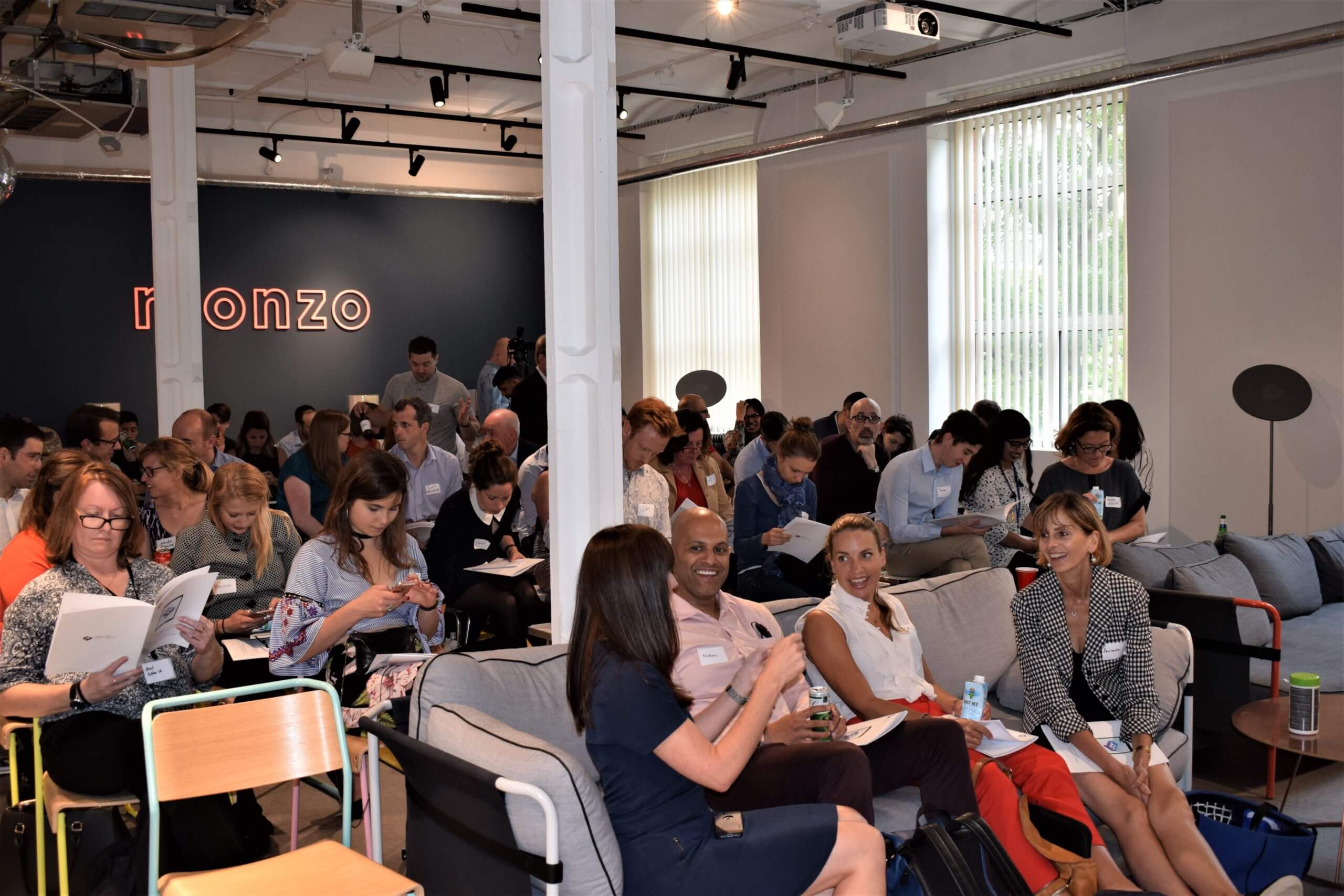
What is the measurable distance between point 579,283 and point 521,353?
30.8 ft

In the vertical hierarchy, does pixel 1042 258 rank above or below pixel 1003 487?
above

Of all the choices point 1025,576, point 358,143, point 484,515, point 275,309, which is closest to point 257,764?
point 484,515

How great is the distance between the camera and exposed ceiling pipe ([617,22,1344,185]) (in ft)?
26.8

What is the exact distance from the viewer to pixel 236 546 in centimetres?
491

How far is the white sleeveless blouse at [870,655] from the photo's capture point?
4.04 meters

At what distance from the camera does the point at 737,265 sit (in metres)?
13.9

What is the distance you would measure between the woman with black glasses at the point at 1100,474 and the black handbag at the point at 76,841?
4.54 meters

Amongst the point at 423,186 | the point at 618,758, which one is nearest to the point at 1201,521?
the point at 618,758

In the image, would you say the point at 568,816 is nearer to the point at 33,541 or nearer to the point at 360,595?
the point at 360,595

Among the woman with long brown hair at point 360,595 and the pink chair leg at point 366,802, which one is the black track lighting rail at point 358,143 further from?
the pink chair leg at point 366,802

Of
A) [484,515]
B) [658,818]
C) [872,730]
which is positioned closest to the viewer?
[658,818]

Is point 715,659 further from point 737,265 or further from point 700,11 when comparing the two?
point 737,265

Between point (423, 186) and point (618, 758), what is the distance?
12850 mm

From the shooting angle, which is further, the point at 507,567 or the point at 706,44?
the point at 706,44
